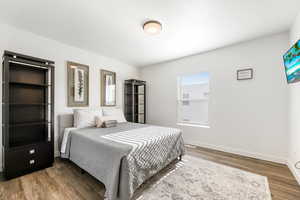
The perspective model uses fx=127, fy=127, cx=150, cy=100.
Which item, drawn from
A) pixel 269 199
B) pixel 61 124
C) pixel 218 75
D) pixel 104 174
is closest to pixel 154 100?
pixel 218 75

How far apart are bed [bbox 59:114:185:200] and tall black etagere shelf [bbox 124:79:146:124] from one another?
206cm

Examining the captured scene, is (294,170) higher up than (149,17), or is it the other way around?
(149,17)

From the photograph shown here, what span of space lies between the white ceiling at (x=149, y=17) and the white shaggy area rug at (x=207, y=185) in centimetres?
249

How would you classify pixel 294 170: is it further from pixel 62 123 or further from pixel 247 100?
pixel 62 123

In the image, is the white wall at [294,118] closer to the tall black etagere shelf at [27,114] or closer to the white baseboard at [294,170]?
the white baseboard at [294,170]

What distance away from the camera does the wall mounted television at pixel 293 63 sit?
1.51 m

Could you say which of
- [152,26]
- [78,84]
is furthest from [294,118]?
[78,84]

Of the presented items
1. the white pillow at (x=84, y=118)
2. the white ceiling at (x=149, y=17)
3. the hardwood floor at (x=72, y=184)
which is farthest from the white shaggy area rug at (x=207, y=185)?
the white ceiling at (x=149, y=17)

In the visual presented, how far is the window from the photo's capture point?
3.48m

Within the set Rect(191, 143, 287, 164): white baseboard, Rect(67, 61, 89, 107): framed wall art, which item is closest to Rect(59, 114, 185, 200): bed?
Rect(67, 61, 89, 107): framed wall art

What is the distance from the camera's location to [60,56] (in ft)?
9.17

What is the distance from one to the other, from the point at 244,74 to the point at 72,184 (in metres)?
3.79

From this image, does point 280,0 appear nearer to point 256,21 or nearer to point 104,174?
point 256,21

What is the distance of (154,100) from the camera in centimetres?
439
